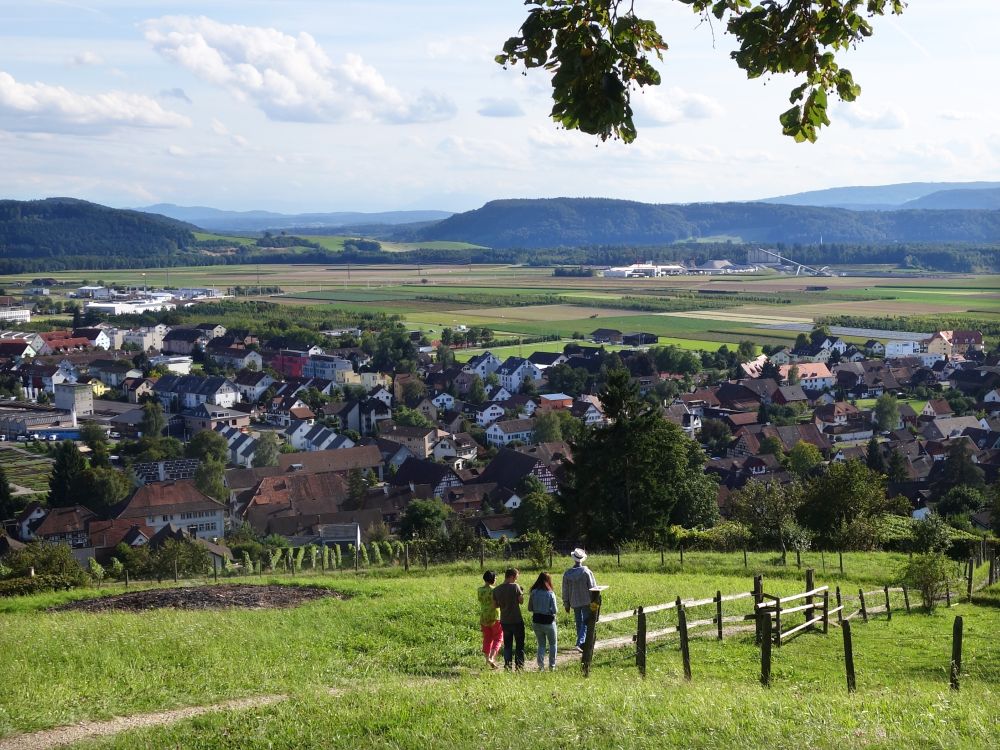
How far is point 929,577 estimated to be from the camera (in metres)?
16.2

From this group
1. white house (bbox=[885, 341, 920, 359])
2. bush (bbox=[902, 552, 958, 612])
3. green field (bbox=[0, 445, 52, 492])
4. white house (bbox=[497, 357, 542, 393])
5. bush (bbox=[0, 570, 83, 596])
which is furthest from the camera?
white house (bbox=[885, 341, 920, 359])

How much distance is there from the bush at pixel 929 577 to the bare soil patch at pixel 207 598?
8.56 metres

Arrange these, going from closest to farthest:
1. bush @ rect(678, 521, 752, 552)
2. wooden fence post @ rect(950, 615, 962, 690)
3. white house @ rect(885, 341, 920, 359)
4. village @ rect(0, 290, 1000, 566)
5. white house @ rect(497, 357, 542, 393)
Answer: wooden fence post @ rect(950, 615, 962, 690)
bush @ rect(678, 521, 752, 552)
village @ rect(0, 290, 1000, 566)
white house @ rect(497, 357, 542, 393)
white house @ rect(885, 341, 920, 359)

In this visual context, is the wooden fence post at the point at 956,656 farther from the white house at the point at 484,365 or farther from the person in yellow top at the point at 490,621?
the white house at the point at 484,365

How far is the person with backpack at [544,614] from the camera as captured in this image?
1045cm

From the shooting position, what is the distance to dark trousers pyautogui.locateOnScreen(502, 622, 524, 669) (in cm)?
1070

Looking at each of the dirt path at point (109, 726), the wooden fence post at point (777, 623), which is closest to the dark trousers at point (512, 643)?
the dirt path at point (109, 726)

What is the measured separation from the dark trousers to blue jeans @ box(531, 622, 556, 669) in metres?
0.17

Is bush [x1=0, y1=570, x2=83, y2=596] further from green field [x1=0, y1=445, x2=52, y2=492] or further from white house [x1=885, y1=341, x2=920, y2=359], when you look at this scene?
white house [x1=885, y1=341, x2=920, y2=359]

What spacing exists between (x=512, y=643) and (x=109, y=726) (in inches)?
152

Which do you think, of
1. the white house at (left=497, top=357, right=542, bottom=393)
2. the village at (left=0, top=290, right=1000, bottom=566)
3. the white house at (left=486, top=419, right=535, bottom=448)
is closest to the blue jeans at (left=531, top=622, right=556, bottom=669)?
the village at (left=0, top=290, right=1000, bottom=566)

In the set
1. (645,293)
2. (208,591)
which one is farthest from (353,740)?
(645,293)

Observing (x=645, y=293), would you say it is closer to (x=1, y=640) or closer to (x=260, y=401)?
(x=260, y=401)

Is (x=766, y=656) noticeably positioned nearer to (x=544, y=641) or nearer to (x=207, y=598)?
(x=544, y=641)
